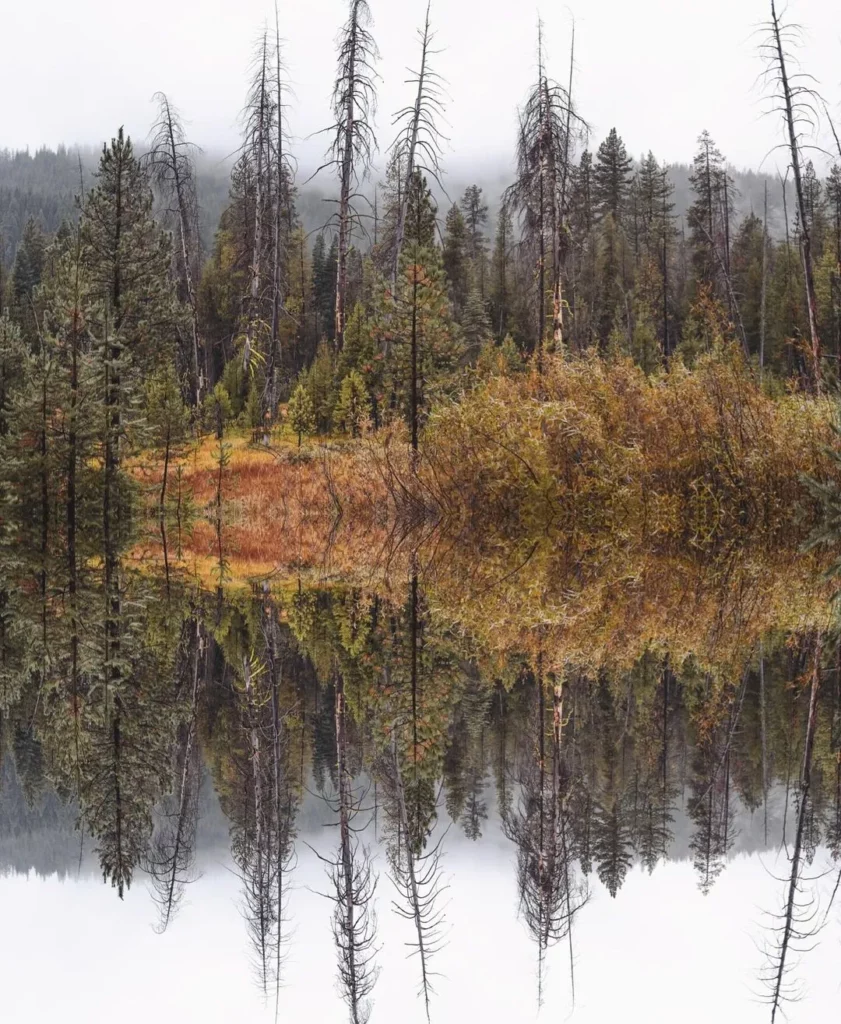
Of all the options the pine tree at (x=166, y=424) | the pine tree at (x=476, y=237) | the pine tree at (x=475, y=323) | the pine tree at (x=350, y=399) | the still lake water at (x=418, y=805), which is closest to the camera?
A: the still lake water at (x=418, y=805)

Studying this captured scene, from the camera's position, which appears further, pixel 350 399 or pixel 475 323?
pixel 475 323

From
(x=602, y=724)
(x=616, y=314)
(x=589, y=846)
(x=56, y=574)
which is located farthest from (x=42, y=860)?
(x=616, y=314)

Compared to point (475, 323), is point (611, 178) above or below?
above

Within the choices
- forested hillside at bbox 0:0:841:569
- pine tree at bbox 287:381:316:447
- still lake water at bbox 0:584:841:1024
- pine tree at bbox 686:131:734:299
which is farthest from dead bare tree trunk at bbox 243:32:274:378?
pine tree at bbox 686:131:734:299

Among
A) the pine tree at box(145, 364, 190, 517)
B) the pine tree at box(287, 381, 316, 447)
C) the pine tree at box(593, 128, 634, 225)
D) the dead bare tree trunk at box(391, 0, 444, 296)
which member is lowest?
the pine tree at box(145, 364, 190, 517)

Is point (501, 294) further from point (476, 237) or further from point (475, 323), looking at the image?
point (476, 237)

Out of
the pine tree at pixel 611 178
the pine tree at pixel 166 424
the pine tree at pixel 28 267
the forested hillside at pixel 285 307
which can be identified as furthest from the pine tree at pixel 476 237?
the pine tree at pixel 166 424

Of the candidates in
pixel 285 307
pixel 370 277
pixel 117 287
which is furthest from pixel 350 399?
pixel 370 277

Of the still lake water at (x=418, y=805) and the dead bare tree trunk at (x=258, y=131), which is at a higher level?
the dead bare tree trunk at (x=258, y=131)

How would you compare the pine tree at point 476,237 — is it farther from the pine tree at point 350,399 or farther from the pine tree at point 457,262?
the pine tree at point 350,399

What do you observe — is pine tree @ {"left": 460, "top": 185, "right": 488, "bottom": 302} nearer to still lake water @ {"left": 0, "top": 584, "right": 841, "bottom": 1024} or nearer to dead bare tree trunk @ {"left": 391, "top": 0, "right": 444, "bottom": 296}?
dead bare tree trunk @ {"left": 391, "top": 0, "right": 444, "bottom": 296}

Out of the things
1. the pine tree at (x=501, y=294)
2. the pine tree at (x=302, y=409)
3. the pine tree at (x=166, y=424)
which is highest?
the pine tree at (x=501, y=294)

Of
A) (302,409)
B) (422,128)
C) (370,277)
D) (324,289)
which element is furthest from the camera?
(324,289)

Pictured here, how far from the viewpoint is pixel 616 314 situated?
57.8 metres
